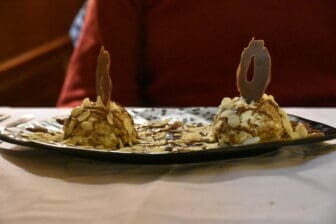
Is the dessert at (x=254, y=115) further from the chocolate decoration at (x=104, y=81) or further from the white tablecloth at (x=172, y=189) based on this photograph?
the chocolate decoration at (x=104, y=81)

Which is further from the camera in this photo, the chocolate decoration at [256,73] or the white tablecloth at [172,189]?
the chocolate decoration at [256,73]

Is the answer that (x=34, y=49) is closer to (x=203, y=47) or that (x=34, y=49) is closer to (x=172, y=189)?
(x=203, y=47)

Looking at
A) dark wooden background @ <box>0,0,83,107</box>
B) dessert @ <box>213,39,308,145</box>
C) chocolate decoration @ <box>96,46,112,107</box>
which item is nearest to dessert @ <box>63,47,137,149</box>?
chocolate decoration @ <box>96,46,112,107</box>

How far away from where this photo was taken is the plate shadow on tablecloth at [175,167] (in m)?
0.79

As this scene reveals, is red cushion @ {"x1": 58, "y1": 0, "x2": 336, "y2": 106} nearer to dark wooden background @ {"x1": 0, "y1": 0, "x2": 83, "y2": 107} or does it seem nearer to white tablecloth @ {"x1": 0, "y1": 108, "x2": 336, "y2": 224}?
white tablecloth @ {"x1": 0, "y1": 108, "x2": 336, "y2": 224}

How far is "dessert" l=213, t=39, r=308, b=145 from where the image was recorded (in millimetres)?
859

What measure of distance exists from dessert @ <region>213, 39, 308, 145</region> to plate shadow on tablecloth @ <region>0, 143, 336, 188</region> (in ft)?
0.09

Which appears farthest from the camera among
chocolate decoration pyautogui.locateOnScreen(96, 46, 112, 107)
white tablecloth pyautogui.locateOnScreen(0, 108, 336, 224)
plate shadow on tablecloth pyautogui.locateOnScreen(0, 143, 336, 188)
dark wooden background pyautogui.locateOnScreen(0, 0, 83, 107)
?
dark wooden background pyautogui.locateOnScreen(0, 0, 83, 107)

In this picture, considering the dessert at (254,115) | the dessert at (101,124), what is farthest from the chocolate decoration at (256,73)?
the dessert at (101,124)

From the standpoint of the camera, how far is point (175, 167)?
2.73 feet

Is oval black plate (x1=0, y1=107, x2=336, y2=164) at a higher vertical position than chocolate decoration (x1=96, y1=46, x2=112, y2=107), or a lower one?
lower

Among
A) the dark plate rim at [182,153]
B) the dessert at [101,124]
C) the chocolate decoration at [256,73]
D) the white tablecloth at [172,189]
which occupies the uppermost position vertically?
the chocolate decoration at [256,73]

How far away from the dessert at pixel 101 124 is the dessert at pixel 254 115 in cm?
13

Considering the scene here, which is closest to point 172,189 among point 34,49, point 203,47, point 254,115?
point 254,115
